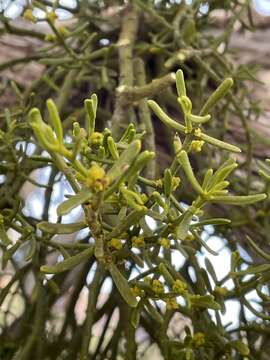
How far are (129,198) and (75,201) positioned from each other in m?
0.05

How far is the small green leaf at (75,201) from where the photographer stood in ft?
1.03

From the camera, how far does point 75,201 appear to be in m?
0.31

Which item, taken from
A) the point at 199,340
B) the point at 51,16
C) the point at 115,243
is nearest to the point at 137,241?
the point at 115,243

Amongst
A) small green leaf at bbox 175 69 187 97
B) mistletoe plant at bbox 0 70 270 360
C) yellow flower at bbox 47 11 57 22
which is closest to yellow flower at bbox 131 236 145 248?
mistletoe plant at bbox 0 70 270 360

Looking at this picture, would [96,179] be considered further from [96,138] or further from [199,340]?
[199,340]

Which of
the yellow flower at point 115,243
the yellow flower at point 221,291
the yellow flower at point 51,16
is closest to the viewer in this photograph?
the yellow flower at point 115,243

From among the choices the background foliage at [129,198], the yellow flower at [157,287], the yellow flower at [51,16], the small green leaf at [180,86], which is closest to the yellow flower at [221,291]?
the background foliage at [129,198]

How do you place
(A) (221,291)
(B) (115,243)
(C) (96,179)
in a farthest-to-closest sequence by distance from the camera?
1. (A) (221,291)
2. (B) (115,243)
3. (C) (96,179)

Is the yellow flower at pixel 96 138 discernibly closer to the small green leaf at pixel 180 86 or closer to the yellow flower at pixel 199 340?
the small green leaf at pixel 180 86

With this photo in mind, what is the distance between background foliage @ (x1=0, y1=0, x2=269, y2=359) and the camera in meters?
0.37

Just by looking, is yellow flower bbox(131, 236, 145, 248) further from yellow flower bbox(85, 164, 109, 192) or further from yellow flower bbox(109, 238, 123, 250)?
yellow flower bbox(85, 164, 109, 192)

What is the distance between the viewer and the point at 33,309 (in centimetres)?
72

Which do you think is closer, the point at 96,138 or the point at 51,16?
the point at 96,138

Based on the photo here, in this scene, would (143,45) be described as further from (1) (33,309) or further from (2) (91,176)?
(2) (91,176)
